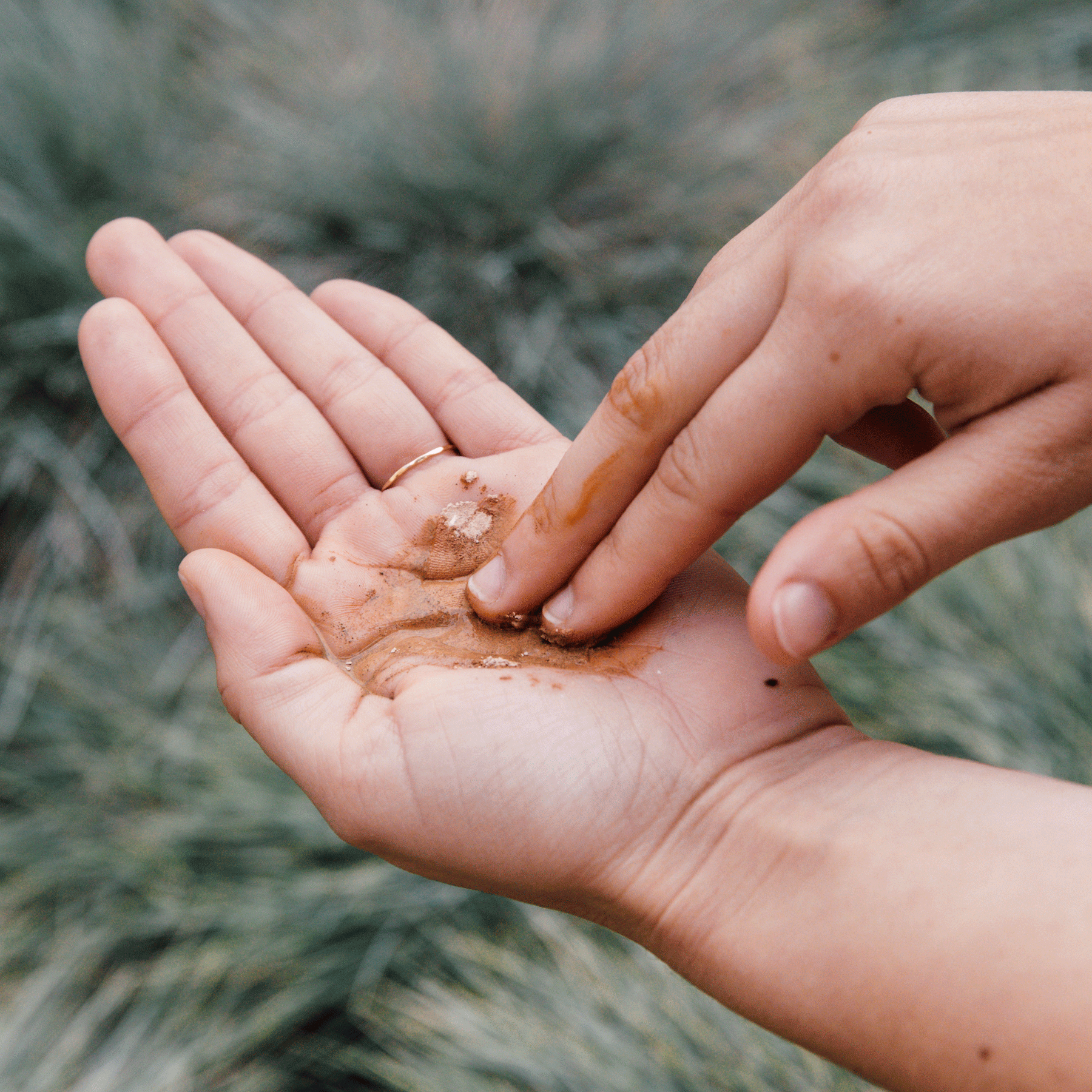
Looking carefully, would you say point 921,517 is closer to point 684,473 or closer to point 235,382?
point 684,473

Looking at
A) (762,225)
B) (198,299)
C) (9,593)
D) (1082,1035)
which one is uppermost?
(198,299)

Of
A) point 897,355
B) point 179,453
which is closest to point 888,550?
point 897,355

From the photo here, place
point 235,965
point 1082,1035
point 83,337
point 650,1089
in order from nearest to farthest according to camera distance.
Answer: point 1082,1035, point 650,1089, point 83,337, point 235,965

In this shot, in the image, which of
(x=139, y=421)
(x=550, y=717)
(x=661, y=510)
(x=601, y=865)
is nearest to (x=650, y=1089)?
(x=601, y=865)

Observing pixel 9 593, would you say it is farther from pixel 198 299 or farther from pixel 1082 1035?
pixel 1082 1035

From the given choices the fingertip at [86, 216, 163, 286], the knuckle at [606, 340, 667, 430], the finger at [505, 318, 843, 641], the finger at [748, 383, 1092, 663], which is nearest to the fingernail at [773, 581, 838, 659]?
the finger at [748, 383, 1092, 663]

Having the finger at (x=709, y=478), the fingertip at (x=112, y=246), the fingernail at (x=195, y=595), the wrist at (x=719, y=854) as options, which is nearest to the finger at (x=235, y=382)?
the fingertip at (x=112, y=246)
